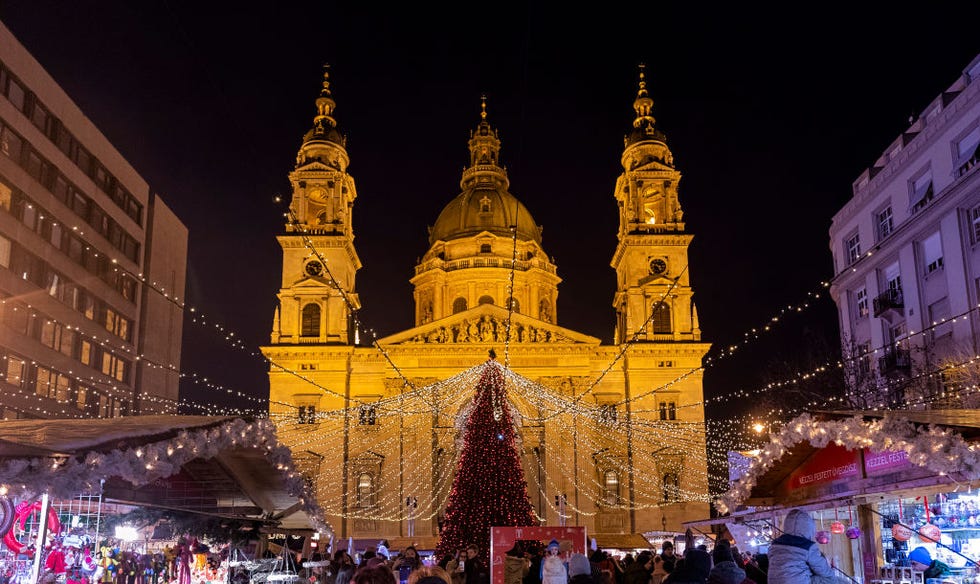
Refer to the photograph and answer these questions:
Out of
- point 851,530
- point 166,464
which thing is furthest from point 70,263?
point 851,530

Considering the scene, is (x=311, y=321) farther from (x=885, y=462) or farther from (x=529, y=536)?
(x=885, y=462)

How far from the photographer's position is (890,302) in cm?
3388

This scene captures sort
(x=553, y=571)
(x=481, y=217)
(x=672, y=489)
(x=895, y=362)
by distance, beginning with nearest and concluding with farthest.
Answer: (x=553, y=571)
(x=895, y=362)
(x=672, y=489)
(x=481, y=217)

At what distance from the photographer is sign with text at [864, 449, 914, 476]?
11.0 m

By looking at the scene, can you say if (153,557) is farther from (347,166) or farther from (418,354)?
(347,166)

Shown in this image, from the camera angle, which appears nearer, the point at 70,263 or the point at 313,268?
the point at 70,263

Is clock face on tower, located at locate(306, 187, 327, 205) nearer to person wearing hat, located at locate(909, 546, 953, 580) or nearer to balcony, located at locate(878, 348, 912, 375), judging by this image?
balcony, located at locate(878, 348, 912, 375)

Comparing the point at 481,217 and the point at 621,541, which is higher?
the point at 481,217

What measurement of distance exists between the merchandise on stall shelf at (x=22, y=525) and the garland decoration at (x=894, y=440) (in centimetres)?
1020

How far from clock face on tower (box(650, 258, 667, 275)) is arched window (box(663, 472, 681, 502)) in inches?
458

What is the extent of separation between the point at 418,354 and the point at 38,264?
20.1 m

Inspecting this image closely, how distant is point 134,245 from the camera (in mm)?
54562

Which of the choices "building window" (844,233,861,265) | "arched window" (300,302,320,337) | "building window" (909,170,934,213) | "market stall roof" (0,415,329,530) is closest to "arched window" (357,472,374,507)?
"arched window" (300,302,320,337)

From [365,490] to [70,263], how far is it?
19.2 meters
